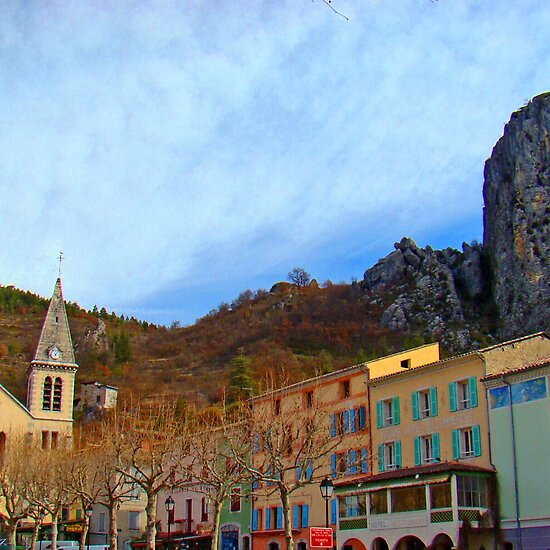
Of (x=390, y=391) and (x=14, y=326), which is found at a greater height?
(x=14, y=326)

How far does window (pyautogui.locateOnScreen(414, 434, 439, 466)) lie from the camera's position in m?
40.1

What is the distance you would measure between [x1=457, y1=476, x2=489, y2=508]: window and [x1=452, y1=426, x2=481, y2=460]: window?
2.24 m

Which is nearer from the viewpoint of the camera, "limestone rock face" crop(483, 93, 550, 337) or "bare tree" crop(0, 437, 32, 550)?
"bare tree" crop(0, 437, 32, 550)

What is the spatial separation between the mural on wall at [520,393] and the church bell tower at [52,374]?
167 feet

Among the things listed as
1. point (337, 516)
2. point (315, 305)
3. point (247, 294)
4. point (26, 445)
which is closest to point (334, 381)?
point (337, 516)

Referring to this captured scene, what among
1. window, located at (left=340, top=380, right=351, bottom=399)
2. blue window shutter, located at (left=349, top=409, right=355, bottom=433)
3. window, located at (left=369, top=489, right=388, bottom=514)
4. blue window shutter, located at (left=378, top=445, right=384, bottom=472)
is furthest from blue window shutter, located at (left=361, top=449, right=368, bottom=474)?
window, located at (left=369, top=489, right=388, bottom=514)

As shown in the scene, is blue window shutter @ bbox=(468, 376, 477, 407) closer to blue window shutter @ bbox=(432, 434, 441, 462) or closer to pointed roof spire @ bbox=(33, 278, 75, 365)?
blue window shutter @ bbox=(432, 434, 441, 462)

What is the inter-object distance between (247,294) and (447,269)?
79937 mm

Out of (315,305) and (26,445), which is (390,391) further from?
(315,305)

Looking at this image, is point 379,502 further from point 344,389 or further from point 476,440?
Result: point 344,389

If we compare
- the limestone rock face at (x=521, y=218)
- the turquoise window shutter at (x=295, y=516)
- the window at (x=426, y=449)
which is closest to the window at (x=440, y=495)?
the window at (x=426, y=449)

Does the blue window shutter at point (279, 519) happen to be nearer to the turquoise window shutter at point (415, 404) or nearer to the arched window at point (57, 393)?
the turquoise window shutter at point (415, 404)

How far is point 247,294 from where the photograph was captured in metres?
186

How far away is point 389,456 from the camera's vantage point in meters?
43.1
